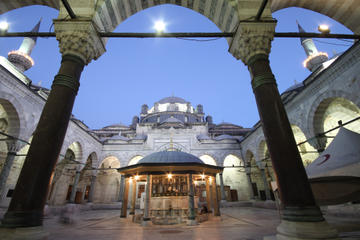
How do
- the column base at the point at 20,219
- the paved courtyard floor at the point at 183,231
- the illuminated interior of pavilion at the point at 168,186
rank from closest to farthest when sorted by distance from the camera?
the column base at the point at 20,219 < the paved courtyard floor at the point at 183,231 < the illuminated interior of pavilion at the point at 168,186

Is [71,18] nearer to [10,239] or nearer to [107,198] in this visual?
[10,239]

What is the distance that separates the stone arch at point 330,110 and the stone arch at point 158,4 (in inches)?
282

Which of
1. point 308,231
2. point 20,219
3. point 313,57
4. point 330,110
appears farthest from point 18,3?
point 313,57

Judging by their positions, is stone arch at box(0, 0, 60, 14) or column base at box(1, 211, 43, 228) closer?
column base at box(1, 211, 43, 228)

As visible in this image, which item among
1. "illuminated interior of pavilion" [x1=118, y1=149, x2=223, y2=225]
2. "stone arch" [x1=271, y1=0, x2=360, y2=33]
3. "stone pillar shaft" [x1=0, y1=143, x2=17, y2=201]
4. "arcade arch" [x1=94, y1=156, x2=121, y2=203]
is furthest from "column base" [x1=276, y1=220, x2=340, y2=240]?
"arcade arch" [x1=94, y1=156, x2=121, y2=203]

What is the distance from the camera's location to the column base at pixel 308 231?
2.62m

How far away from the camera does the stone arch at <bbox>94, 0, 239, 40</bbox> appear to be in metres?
4.90

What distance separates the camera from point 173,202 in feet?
28.3

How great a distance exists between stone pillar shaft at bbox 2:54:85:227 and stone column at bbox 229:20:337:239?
409 centimetres

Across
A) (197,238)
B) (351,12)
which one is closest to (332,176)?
(197,238)

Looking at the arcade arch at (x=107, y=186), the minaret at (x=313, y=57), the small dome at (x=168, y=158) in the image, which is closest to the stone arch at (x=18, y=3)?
the small dome at (x=168, y=158)

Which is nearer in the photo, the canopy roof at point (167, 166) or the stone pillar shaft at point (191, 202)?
the stone pillar shaft at point (191, 202)

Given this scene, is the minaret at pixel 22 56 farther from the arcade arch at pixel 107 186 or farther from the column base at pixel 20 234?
the column base at pixel 20 234

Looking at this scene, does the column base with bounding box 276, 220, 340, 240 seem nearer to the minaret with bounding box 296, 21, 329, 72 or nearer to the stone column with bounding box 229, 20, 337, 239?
the stone column with bounding box 229, 20, 337, 239
